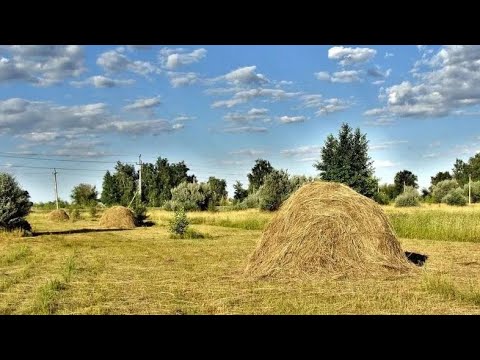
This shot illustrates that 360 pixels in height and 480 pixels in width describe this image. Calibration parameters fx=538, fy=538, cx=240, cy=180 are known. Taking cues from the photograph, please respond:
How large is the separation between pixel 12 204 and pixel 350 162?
2373 cm

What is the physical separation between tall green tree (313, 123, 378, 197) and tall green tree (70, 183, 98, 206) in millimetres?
43367

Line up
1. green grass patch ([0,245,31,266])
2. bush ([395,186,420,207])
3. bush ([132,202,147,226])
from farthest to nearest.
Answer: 1. bush ([395,186,420,207])
2. bush ([132,202,147,226])
3. green grass patch ([0,245,31,266])

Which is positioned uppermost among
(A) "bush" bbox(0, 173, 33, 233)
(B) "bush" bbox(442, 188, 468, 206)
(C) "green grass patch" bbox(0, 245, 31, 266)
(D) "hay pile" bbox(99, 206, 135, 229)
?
(A) "bush" bbox(0, 173, 33, 233)

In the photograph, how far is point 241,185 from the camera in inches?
2640

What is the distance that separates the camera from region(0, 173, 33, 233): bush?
24859 millimetres

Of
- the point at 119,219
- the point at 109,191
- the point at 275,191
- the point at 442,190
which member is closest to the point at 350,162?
the point at 275,191

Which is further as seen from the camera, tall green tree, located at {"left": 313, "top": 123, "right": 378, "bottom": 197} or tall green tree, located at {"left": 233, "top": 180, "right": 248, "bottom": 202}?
tall green tree, located at {"left": 233, "top": 180, "right": 248, "bottom": 202}

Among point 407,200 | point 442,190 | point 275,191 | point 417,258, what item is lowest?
point 417,258

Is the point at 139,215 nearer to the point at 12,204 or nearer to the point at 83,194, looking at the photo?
the point at 12,204

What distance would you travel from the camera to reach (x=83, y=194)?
76188 mm

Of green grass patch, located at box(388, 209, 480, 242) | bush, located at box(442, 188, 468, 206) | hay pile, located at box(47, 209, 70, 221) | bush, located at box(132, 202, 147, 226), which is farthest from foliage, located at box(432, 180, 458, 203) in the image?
hay pile, located at box(47, 209, 70, 221)

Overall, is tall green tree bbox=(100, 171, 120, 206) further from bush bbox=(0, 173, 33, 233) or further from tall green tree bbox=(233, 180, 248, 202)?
bush bbox=(0, 173, 33, 233)
